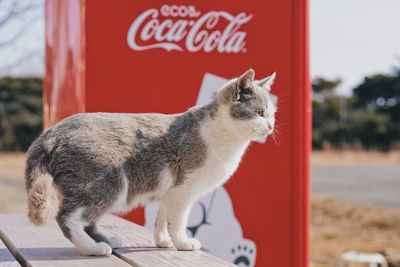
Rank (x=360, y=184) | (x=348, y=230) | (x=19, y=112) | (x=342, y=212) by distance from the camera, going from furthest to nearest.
Result: (x=19, y=112), (x=360, y=184), (x=342, y=212), (x=348, y=230)

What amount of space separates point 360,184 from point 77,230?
1281 cm

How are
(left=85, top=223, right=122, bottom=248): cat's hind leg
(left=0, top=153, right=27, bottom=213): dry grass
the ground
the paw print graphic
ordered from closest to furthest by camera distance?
(left=85, top=223, right=122, bottom=248): cat's hind leg, the paw print graphic, the ground, (left=0, top=153, right=27, bottom=213): dry grass

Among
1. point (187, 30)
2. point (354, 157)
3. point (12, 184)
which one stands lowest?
point (12, 184)

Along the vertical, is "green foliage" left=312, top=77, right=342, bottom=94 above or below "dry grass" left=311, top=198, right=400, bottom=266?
above

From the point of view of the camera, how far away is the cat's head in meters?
2.19

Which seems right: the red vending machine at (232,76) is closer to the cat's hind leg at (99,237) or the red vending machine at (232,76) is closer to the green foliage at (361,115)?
the cat's hind leg at (99,237)

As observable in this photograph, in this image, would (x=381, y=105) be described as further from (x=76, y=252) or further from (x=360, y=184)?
(x=76, y=252)

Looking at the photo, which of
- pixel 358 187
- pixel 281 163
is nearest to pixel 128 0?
pixel 281 163

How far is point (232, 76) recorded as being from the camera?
3.45 meters

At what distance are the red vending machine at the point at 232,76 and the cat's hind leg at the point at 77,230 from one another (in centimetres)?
129

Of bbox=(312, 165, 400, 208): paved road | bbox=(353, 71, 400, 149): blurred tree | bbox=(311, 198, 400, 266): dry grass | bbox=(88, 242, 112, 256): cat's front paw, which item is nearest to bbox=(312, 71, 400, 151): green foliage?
bbox=(353, 71, 400, 149): blurred tree

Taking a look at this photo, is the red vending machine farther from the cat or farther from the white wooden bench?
the cat

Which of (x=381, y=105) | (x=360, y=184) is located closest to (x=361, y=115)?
(x=381, y=105)

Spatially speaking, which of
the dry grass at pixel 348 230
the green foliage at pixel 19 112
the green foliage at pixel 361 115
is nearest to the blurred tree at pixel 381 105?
the green foliage at pixel 361 115
